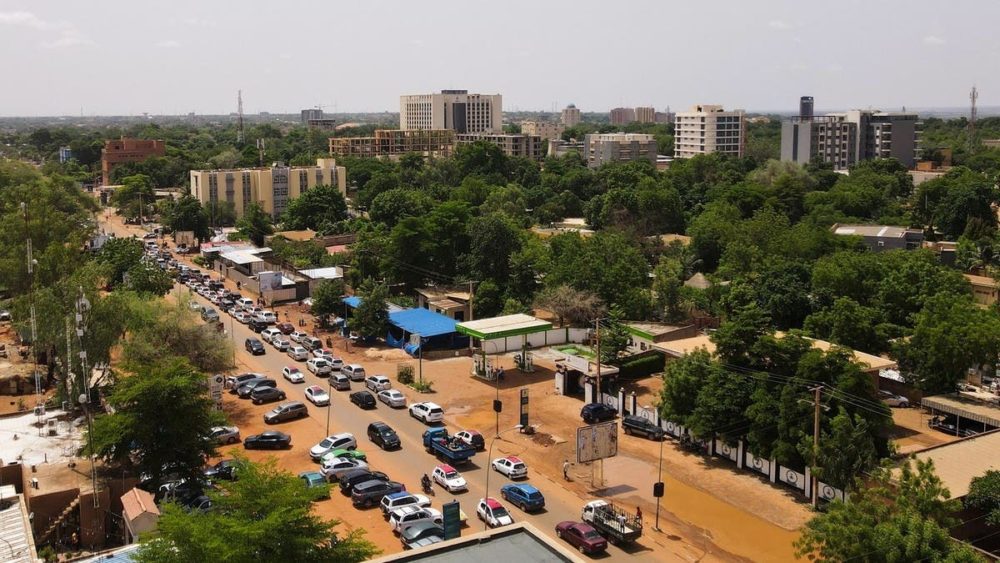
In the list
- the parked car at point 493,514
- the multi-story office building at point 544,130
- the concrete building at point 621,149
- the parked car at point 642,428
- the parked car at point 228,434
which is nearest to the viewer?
the parked car at point 493,514

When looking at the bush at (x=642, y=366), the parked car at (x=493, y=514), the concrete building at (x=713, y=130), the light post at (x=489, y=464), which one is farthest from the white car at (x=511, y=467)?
the concrete building at (x=713, y=130)

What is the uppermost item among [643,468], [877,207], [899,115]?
[899,115]

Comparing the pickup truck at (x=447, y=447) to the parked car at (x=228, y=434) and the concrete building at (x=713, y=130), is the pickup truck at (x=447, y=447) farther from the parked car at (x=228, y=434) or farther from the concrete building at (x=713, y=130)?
the concrete building at (x=713, y=130)

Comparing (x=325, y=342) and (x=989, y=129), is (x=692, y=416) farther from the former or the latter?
(x=989, y=129)

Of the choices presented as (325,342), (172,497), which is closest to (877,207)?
(325,342)

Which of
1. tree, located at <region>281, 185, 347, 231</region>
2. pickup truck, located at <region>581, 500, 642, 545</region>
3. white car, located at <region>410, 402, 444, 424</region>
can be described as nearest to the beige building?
tree, located at <region>281, 185, 347, 231</region>

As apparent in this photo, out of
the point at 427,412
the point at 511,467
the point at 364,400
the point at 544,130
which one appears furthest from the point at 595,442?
the point at 544,130
